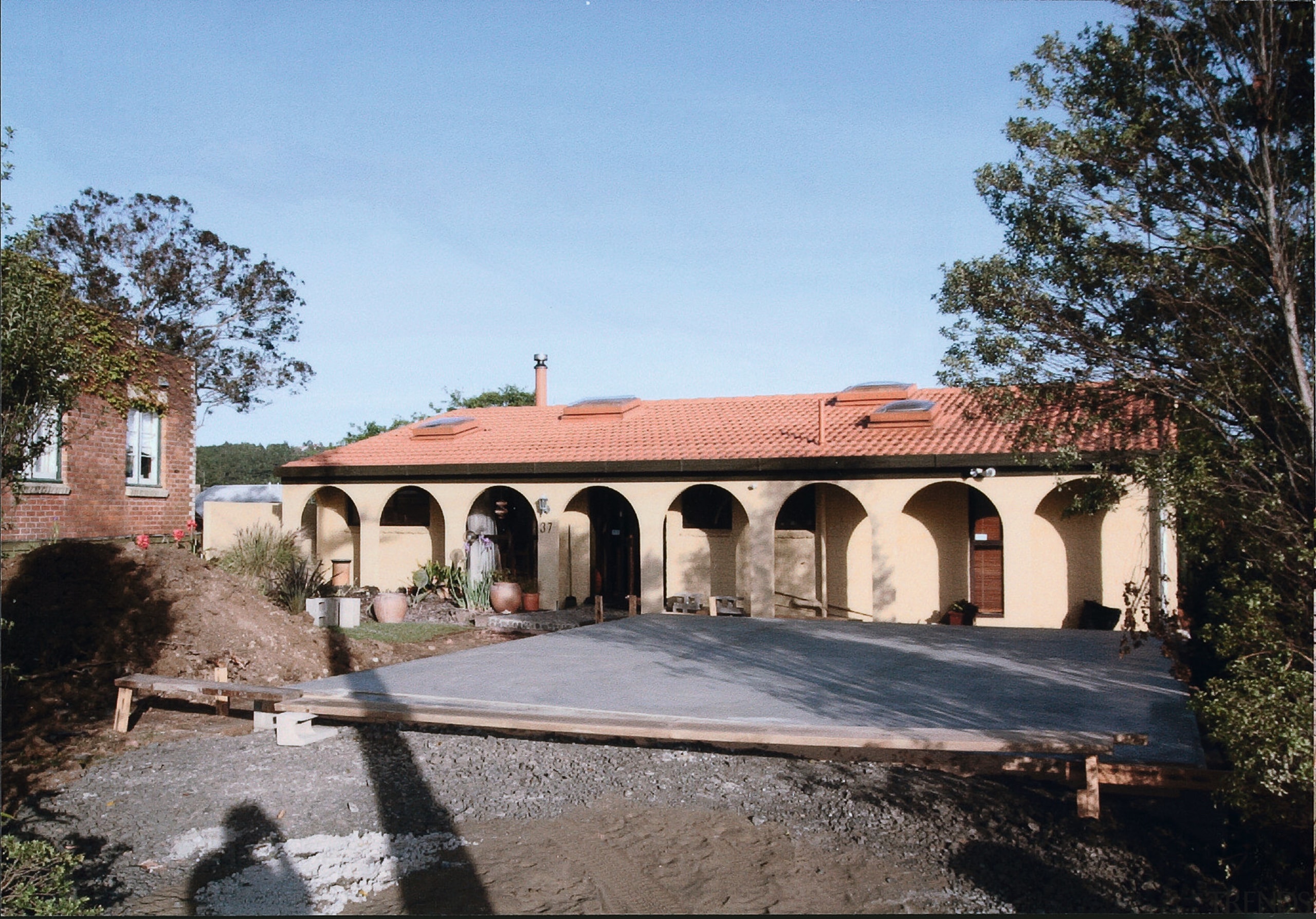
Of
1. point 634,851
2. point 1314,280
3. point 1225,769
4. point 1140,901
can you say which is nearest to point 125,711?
point 634,851

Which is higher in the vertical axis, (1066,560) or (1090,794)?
(1066,560)

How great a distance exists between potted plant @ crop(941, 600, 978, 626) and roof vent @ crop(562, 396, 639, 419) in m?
8.28

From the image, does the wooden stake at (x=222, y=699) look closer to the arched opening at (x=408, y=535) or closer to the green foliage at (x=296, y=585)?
the green foliage at (x=296, y=585)

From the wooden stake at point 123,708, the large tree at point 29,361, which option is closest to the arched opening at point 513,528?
the wooden stake at point 123,708

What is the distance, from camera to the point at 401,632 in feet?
47.0

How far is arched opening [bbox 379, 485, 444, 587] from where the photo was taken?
63.9 ft

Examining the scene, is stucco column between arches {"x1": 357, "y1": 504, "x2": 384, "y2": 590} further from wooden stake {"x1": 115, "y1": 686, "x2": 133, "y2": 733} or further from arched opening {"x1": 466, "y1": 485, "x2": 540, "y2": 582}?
wooden stake {"x1": 115, "y1": 686, "x2": 133, "y2": 733}

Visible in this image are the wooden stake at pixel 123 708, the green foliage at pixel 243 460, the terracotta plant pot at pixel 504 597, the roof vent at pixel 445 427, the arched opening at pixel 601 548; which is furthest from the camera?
the green foliage at pixel 243 460

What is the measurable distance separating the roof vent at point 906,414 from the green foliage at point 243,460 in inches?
1956

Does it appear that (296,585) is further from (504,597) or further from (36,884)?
(36,884)

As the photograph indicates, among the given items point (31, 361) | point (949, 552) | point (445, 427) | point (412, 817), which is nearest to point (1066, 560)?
point (949, 552)

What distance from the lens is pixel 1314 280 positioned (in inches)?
187

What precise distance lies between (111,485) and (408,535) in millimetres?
6496

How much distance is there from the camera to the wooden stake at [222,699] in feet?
28.5
